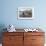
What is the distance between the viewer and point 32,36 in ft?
12.0

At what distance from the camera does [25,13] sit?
4184 mm

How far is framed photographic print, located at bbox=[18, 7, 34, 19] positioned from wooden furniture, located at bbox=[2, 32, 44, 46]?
72cm

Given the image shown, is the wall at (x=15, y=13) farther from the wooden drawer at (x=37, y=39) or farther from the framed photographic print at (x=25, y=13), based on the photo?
the wooden drawer at (x=37, y=39)

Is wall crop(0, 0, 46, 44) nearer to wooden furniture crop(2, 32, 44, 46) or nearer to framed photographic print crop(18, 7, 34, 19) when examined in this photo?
framed photographic print crop(18, 7, 34, 19)

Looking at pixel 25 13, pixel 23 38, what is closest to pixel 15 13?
pixel 25 13

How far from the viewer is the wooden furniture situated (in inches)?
144

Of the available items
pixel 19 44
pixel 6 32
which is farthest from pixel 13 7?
pixel 19 44

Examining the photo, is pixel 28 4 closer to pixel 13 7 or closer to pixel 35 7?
pixel 35 7

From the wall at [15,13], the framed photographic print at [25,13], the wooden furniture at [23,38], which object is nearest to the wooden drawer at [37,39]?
the wooden furniture at [23,38]

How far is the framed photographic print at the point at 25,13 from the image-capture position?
4.15m

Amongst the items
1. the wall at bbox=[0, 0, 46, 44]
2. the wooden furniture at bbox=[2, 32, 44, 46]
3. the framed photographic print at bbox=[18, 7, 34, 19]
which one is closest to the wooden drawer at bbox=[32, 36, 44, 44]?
the wooden furniture at bbox=[2, 32, 44, 46]

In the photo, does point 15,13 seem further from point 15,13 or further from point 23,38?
point 23,38

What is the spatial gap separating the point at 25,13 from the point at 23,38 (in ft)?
3.06

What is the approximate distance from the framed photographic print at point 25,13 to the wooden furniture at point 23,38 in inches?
28.5
